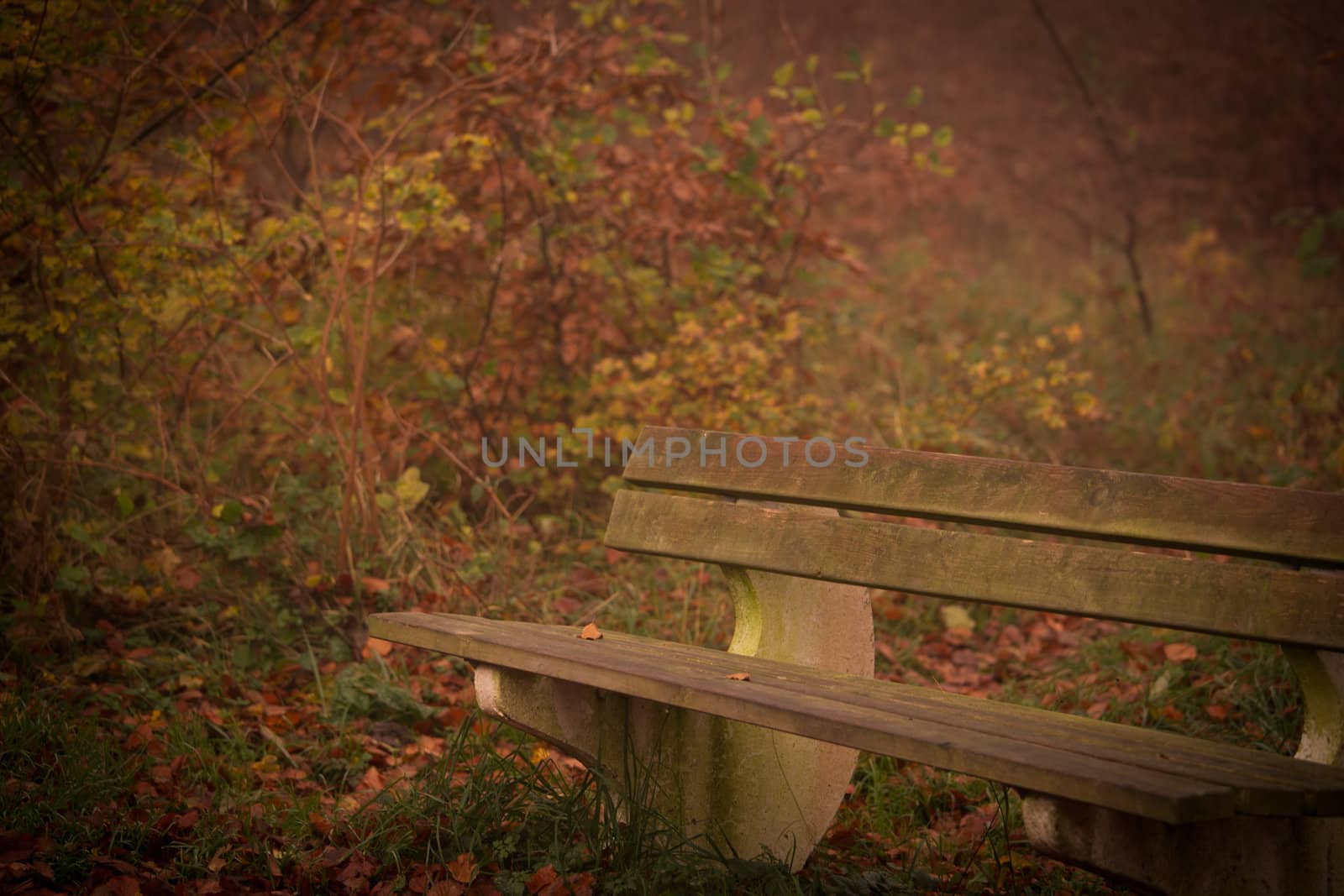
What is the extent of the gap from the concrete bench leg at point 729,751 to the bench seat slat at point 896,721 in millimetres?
141

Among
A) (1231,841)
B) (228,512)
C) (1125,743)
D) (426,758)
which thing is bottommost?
(426,758)

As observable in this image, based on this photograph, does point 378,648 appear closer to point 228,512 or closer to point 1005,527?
point 228,512

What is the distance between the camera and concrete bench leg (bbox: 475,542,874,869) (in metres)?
2.54

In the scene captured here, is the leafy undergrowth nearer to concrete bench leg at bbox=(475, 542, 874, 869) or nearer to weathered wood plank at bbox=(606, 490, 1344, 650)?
concrete bench leg at bbox=(475, 542, 874, 869)

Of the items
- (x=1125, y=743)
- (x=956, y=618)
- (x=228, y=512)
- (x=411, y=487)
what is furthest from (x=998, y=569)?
(x=228, y=512)

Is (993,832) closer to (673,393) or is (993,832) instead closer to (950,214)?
(673,393)

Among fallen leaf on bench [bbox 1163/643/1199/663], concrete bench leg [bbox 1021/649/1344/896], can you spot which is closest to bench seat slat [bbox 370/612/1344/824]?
concrete bench leg [bbox 1021/649/1344/896]

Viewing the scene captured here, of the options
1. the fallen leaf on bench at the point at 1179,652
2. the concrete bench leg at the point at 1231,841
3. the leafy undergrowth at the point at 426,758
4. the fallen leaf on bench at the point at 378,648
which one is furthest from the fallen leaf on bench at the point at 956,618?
the concrete bench leg at the point at 1231,841

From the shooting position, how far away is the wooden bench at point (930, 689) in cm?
180

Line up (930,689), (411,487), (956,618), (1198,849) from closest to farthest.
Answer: (1198,849), (930,689), (411,487), (956,618)

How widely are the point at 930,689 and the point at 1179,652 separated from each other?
163 centimetres

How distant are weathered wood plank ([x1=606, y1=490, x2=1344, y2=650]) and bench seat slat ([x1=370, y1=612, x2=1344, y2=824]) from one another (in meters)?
0.21

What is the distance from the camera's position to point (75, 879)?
2.41 m

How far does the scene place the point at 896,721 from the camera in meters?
1.90
